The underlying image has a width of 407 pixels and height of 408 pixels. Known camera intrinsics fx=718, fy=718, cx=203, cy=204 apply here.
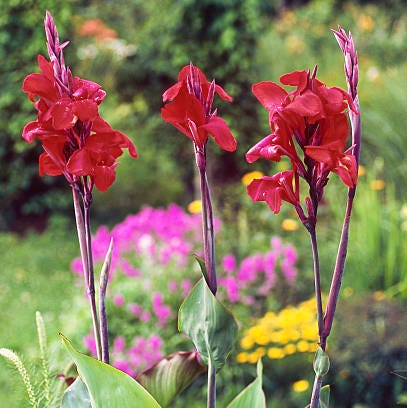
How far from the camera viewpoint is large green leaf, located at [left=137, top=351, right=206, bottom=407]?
1.16m

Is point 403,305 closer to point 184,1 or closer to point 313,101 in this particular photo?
point 313,101

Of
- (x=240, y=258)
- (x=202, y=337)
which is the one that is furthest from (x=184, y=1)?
(x=202, y=337)

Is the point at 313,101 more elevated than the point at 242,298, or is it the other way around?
the point at 313,101

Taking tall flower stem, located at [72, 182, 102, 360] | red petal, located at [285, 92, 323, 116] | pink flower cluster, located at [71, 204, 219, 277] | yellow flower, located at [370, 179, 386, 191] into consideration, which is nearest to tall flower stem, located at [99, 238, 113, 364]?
tall flower stem, located at [72, 182, 102, 360]

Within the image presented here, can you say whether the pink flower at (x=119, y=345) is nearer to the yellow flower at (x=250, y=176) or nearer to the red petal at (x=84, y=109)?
the yellow flower at (x=250, y=176)

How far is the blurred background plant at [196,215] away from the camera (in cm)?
265

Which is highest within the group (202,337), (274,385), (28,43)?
(28,43)

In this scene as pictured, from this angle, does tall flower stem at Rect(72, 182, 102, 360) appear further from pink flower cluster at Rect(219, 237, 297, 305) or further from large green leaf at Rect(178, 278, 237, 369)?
pink flower cluster at Rect(219, 237, 297, 305)

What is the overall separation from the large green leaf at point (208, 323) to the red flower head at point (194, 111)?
195 mm

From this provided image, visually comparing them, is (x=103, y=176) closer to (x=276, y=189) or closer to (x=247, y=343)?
(x=276, y=189)

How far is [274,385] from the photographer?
2688 mm

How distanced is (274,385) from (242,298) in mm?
368

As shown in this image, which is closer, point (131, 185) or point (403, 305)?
point (403, 305)

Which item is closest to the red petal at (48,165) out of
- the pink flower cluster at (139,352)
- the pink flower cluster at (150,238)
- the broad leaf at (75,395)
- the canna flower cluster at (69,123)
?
the canna flower cluster at (69,123)
